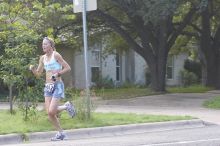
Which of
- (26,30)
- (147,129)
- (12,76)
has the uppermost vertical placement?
(26,30)

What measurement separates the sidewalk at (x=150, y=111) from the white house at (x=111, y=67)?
11846mm

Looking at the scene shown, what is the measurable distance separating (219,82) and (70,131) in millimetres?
18662

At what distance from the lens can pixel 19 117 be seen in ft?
46.0

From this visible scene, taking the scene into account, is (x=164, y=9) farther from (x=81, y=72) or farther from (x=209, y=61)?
(x=81, y=72)

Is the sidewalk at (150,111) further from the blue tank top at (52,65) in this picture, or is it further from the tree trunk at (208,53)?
the tree trunk at (208,53)

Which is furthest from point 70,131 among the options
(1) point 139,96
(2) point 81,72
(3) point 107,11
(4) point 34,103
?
(2) point 81,72

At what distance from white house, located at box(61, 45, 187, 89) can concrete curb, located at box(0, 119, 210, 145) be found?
19.8 m

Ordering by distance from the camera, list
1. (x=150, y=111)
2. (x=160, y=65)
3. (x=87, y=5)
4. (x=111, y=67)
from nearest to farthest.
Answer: (x=87, y=5), (x=150, y=111), (x=160, y=65), (x=111, y=67)

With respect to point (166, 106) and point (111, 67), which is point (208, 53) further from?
point (166, 106)

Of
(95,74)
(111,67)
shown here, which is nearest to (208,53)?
(95,74)

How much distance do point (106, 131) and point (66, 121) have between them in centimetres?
113

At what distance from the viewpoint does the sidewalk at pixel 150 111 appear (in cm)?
1207

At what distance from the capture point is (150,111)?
17.5 metres

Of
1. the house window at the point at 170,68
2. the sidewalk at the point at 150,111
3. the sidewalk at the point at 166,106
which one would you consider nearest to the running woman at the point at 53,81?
the sidewalk at the point at 150,111
